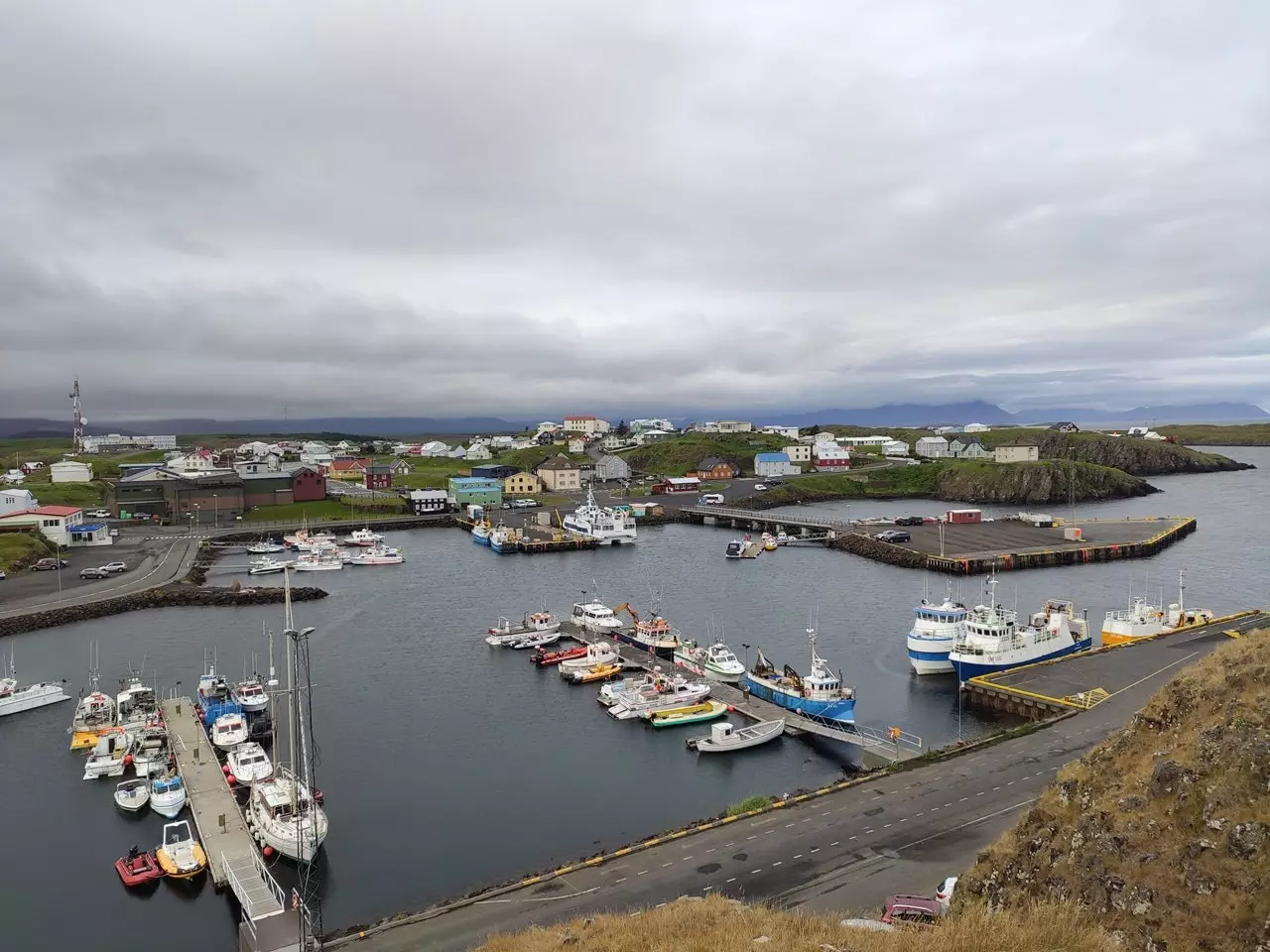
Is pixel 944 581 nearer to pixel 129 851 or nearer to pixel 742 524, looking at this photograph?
pixel 742 524

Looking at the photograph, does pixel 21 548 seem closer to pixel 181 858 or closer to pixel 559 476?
pixel 181 858

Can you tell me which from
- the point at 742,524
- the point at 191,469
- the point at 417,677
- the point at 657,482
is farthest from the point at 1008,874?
the point at 191,469

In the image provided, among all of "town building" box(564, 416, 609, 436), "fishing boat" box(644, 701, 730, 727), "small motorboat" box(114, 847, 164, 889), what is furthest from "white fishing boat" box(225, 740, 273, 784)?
"town building" box(564, 416, 609, 436)

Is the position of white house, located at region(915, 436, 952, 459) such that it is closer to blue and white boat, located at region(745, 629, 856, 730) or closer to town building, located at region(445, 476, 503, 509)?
town building, located at region(445, 476, 503, 509)

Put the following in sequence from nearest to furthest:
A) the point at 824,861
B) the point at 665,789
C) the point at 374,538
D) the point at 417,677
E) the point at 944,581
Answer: the point at 824,861 < the point at 665,789 < the point at 417,677 < the point at 944,581 < the point at 374,538

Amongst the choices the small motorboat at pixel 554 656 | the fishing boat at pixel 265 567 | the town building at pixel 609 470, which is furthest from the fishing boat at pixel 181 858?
the town building at pixel 609 470

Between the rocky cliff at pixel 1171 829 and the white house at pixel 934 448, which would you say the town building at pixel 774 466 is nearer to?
the white house at pixel 934 448

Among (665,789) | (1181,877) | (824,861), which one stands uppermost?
(1181,877)
